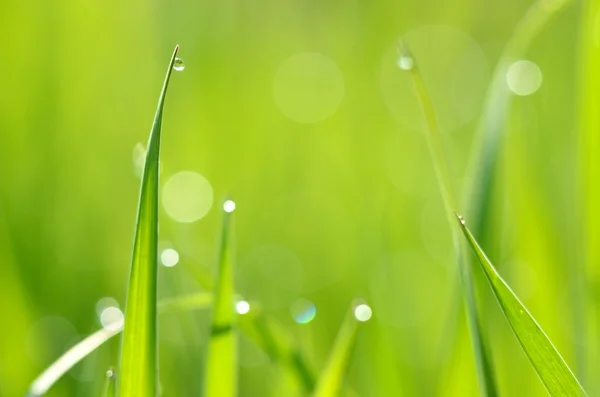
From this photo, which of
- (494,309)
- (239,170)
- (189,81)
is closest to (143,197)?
(494,309)

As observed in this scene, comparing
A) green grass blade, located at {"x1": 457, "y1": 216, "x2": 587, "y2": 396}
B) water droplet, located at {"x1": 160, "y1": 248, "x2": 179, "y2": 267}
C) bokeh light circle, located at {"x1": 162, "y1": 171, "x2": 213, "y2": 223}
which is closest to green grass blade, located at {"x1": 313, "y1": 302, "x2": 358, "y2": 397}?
green grass blade, located at {"x1": 457, "y1": 216, "x2": 587, "y2": 396}

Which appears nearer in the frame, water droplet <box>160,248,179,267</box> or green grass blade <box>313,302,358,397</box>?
green grass blade <box>313,302,358,397</box>

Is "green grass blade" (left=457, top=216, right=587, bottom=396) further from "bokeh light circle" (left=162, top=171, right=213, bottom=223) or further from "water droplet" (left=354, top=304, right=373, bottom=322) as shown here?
"bokeh light circle" (left=162, top=171, right=213, bottom=223)

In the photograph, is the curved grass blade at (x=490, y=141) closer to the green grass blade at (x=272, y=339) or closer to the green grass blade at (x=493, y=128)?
the green grass blade at (x=493, y=128)

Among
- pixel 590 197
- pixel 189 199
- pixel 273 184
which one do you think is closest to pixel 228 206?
pixel 590 197

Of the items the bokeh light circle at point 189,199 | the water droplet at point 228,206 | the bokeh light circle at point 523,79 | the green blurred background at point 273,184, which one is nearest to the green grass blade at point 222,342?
the water droplet at point 228,206

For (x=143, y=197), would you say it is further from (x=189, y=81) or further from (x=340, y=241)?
(x=189, y=81)

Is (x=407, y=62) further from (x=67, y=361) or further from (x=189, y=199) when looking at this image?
(x=189, y=199)
